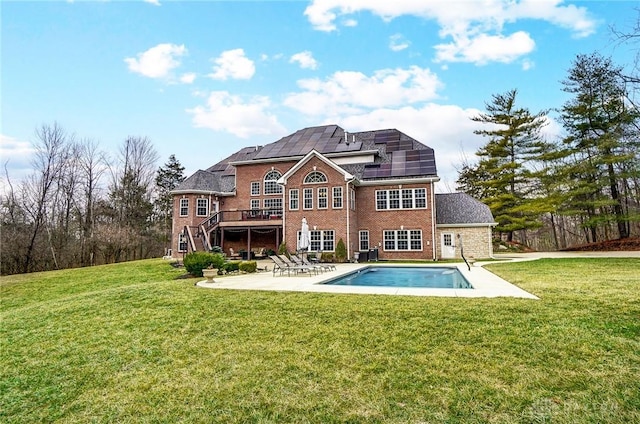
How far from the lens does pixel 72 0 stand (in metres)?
12.1

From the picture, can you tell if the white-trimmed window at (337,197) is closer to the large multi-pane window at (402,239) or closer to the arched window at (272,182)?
the large multi-pane window at (402,239)

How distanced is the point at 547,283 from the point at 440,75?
1375 cm

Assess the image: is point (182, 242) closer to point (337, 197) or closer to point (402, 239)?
point (337, 197)

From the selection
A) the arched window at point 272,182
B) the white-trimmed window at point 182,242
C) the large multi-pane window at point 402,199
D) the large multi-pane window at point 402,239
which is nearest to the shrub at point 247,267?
the large multi-pane window at point 402,239

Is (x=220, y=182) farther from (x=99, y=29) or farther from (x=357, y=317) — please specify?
(x=357, y=317)

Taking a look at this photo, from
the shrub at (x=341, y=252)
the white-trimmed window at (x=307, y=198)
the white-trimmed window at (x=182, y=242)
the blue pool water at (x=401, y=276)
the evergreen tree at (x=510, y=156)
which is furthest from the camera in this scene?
the evergreen tree at (x=510, y=156)

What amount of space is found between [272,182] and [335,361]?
22375mm

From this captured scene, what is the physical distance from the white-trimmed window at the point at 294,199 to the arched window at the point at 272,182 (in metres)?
3.42

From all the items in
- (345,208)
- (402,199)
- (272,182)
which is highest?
(272,182)

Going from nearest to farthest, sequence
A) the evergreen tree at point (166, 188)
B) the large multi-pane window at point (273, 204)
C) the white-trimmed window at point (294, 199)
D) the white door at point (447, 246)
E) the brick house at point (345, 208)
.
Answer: the brick house at point (345, 208) → the white-trimmed window at point (294, 199) → the white door at point (447, 246) → the large multi-pane window at point (273, 204) → the evergreen tree at point (166, 188)

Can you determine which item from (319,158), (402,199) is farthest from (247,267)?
(402,199)

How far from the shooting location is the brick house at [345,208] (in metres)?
21.9

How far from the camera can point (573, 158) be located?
103ft

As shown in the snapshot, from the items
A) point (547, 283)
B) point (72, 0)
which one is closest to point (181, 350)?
point (547, 283)
